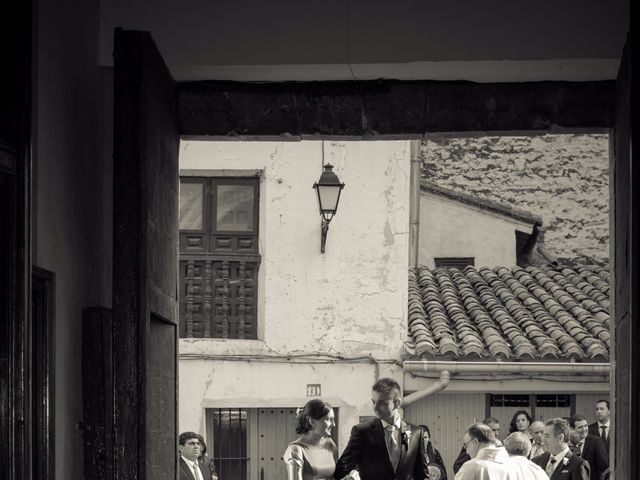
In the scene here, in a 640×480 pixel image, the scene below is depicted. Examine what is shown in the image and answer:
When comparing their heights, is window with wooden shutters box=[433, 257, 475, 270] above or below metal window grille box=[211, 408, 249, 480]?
above

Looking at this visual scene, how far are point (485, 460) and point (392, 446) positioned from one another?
1.96ft

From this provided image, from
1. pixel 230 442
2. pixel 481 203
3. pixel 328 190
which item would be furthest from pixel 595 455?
pixel 481 203

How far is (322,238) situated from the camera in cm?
1401

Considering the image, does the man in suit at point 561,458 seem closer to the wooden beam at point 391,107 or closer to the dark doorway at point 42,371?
the wooden beam at point 391,107

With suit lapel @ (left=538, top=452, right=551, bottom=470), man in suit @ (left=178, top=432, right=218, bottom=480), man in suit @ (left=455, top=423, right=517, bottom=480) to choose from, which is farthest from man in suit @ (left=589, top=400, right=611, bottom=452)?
man in suit @ (left=178, top=432, right=218, bottom=480)

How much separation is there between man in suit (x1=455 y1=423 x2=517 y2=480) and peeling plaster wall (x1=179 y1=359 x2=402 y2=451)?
15.7 ft

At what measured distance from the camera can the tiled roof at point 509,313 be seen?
1314 centimetres

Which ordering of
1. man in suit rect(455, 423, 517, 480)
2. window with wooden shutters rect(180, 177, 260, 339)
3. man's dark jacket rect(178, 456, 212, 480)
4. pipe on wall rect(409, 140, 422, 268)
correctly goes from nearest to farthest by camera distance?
man in suit rect(455, 423, 517, 480) → man's dark jacket rect(178, 456, 212, 480) → window with wooden shutters rect(180, 177, 260, 339) → pipe on wall rect(409, 140, 422, 268)

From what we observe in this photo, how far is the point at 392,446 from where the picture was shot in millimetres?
8594

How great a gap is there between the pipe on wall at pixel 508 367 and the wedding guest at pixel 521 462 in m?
3.56

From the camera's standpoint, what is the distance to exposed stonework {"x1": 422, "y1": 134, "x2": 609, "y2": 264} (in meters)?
18.6

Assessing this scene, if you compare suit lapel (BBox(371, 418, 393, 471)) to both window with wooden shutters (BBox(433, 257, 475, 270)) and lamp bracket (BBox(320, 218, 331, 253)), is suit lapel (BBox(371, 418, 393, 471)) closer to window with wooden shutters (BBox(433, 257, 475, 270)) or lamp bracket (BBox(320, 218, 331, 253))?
lamp bracket (BBox(320, 218, 331, 253))

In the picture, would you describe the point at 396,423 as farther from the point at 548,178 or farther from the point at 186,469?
the point at 548,178

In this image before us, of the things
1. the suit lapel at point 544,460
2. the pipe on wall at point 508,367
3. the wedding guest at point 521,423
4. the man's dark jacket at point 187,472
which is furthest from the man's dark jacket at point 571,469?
the pipe on wall at point 508,367
